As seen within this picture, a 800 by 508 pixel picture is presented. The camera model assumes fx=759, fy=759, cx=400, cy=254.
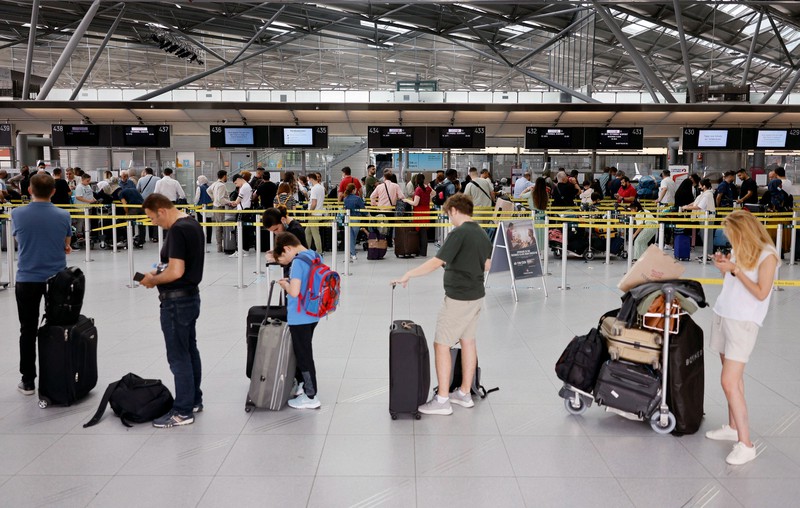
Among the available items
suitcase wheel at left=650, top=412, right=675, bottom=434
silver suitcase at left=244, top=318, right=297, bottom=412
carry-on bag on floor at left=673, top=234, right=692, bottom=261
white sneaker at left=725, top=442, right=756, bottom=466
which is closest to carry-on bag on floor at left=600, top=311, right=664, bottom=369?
suitcase wheel at left=650, top=412, right=675, bottom=434

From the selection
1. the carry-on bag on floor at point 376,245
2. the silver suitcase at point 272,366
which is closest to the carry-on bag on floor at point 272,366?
the silver suitcase at point 272,366

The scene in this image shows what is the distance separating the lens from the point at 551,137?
22.2 meters

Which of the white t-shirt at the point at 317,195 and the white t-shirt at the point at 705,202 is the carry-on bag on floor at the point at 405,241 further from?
the white t-shirt at the point at 705,202

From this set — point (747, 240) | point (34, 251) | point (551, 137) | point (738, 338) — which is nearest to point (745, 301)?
point (738, 338)

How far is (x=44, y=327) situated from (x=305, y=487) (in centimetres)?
275

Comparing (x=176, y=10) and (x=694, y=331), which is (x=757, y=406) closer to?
(x=694, y=331)

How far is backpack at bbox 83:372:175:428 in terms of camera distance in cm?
550

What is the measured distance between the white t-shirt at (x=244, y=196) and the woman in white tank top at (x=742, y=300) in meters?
12.2

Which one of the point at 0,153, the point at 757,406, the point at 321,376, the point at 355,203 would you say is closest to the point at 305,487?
the point at 321,376

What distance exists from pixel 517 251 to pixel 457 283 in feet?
19.0

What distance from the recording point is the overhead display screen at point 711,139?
2216 centimetres

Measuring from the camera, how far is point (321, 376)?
6.78m

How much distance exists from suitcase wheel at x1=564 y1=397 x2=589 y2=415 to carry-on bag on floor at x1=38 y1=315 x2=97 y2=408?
375 cm

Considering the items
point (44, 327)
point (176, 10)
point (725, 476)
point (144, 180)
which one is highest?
point (176, 10)
